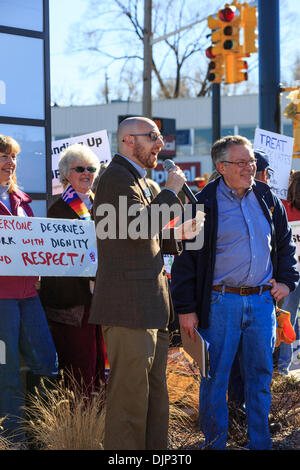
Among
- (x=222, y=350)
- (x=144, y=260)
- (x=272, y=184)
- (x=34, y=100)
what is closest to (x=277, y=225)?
(x=222, y=350)

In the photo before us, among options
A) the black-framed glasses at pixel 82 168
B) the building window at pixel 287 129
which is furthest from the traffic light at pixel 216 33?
the building window at pixel 287 129

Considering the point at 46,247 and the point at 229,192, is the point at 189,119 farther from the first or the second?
the point at 229,192

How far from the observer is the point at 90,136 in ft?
25.8

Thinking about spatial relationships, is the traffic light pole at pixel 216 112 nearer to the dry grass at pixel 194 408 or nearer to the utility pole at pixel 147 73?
the utility pole at pixel 147 73

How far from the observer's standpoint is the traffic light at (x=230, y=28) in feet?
47.5

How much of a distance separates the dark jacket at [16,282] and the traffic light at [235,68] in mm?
10454

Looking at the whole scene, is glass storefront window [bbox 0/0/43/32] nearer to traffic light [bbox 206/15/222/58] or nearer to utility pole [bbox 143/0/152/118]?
traffic light [bbox 206/15/222/58]

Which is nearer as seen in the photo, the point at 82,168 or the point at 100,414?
the point at 100,414

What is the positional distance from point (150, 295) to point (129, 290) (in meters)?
0.12

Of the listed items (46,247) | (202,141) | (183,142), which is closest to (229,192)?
(46,247)

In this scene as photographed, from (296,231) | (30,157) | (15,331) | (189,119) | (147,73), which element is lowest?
(15,331)

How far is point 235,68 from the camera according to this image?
49.0 ft

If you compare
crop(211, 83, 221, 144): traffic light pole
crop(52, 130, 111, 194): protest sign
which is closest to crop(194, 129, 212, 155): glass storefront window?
crop(211, 83, 221, 144): traffic light pole

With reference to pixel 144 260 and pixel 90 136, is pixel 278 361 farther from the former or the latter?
pixel 144 260
